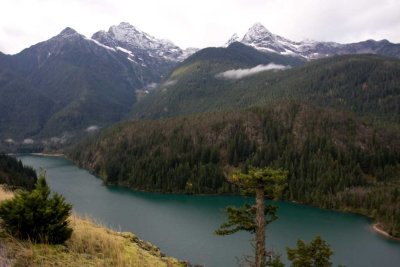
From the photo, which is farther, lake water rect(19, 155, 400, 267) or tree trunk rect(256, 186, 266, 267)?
lake water rect(19, 155, 400, 267)

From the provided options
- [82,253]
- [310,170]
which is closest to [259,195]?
[82,253]

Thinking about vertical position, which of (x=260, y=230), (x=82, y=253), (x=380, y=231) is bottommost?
(x=380, y=231)

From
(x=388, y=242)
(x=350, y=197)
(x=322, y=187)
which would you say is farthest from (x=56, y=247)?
(x=322, y=187)

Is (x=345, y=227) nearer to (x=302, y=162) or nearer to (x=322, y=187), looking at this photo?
(x=322, y=187)

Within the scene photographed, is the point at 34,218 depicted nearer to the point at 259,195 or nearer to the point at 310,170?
the point at 259,195

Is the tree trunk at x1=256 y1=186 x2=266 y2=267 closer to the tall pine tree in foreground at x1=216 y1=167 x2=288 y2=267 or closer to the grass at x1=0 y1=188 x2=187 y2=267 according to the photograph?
the tall pine tree in foreground at x1=216 y1=167 x2=288 y2=267

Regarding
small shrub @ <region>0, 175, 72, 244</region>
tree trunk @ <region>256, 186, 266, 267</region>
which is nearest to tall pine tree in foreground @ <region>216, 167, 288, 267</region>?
tree trunk @ <region>256, 186, 266, 267</region>

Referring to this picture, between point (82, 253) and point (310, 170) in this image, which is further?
point (310, 170)
